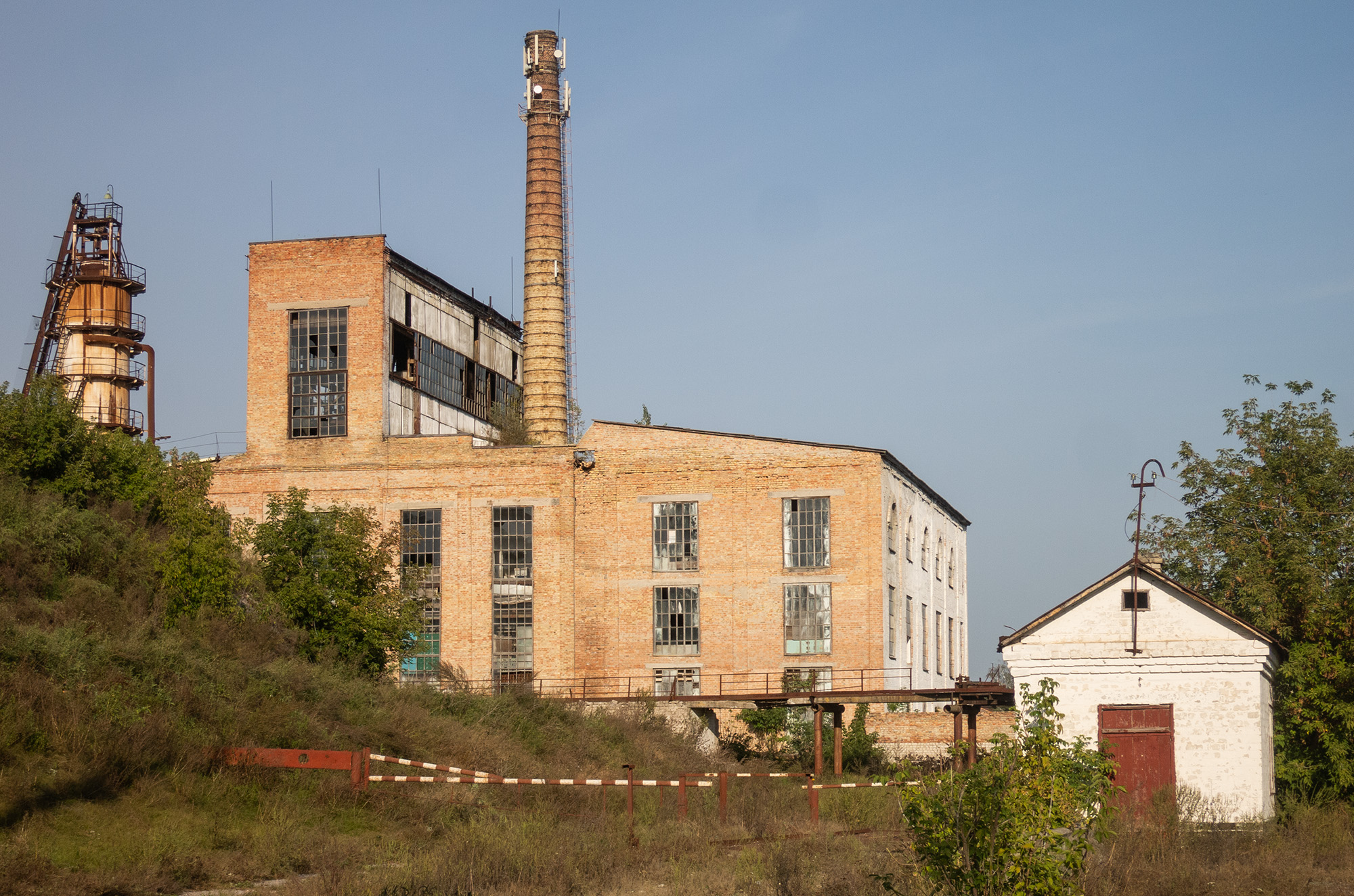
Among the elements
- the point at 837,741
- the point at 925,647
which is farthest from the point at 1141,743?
the point at 925,647

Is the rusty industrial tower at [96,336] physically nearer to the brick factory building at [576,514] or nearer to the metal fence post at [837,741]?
the brick factory building at [576,514]

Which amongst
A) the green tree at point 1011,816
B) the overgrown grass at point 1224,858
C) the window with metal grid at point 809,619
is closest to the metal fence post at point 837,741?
the window with metal grid at point 809,619

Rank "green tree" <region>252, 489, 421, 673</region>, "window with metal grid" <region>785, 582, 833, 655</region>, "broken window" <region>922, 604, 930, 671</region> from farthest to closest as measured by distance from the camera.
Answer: "broken window" <region>922, 604, 930, 671</region> → "window with metal grid" <region>785, 582, 833, 655</region> → "green tree" <region>252, 489, 421, 673</region>

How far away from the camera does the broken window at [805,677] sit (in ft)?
120

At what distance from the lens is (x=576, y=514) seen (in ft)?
128

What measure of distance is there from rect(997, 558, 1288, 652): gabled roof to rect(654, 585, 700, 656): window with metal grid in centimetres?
1592

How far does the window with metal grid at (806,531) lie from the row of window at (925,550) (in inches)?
84.4

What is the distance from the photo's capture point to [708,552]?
38062mm

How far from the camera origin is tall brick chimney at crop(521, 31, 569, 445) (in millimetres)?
43688

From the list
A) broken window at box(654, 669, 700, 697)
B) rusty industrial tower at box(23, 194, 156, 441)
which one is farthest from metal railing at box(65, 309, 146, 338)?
broken window at box(654, 669, 700, 697)

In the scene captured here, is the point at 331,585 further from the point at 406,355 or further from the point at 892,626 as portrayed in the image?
the point at 892,626

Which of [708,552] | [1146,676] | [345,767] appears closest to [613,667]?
[708,552]

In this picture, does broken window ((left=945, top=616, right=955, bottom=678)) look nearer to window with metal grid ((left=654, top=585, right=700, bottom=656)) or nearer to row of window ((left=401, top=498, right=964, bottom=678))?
row of window ((left=401, top=498, right=964, bottom=678))

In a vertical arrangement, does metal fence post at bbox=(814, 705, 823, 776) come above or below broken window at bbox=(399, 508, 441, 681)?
below
